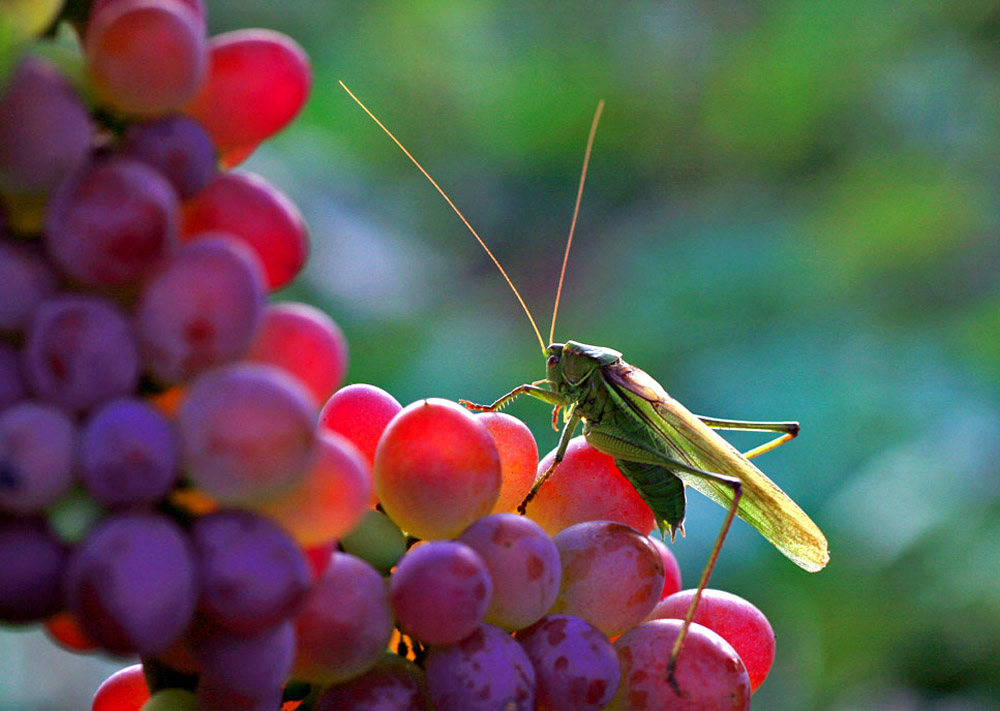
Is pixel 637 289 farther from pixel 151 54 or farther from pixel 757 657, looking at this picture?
pixel 151 54

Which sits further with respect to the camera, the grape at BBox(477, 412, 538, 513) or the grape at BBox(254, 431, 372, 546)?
the grape at BBox(477, 412, 538, 513)

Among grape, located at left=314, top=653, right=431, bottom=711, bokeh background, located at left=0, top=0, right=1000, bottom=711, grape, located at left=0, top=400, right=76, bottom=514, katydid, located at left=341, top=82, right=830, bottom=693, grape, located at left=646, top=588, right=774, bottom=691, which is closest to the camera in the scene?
grape, located at left=0, top=400, right=76, bottom=514

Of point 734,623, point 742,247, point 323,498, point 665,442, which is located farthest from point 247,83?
point 742,247

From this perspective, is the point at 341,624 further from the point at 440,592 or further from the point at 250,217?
the point at 250,217

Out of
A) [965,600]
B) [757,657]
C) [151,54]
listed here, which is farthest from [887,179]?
[151,54]

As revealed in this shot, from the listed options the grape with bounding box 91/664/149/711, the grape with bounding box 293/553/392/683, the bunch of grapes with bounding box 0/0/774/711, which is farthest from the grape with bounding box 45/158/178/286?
the grape with bounding box 91/664/149/711

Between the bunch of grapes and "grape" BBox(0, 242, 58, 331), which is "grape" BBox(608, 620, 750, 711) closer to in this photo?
the bunch of grapes

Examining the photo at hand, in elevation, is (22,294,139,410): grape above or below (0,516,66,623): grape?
above
